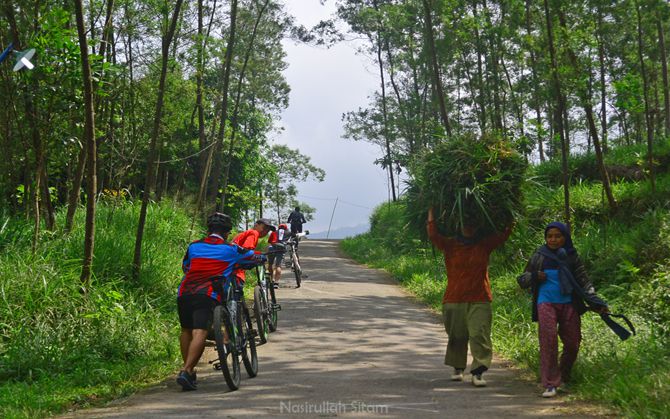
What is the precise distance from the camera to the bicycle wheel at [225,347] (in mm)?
7090

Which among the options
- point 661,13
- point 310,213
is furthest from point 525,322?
point 310,213

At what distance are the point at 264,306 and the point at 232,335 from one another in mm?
3425

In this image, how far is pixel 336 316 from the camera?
13352 millimetres

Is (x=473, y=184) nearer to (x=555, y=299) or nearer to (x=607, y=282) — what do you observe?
(x=555, y=299)

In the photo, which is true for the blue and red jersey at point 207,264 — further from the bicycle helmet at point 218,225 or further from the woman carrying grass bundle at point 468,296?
the woman carrying grass bundle at point 468,296

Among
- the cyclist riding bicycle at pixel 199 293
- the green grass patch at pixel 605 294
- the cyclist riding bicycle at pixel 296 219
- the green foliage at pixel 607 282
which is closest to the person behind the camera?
the green grass patch at pixel 605 294

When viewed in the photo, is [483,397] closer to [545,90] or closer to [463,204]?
[463,204]

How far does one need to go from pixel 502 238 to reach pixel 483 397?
1730mm

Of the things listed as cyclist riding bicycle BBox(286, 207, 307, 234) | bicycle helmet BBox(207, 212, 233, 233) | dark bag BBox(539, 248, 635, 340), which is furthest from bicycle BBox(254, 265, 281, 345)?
cyclist riding bicycle BBox(286, 207, 307, 234)

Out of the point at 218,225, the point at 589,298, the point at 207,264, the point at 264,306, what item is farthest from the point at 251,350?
the point at 589,298

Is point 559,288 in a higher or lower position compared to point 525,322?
higher

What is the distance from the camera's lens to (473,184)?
793cm

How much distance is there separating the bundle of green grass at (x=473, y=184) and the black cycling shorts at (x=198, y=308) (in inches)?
98.4

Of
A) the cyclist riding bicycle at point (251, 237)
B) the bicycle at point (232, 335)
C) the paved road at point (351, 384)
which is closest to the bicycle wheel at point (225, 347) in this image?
the bicycle at point (232, 335)
